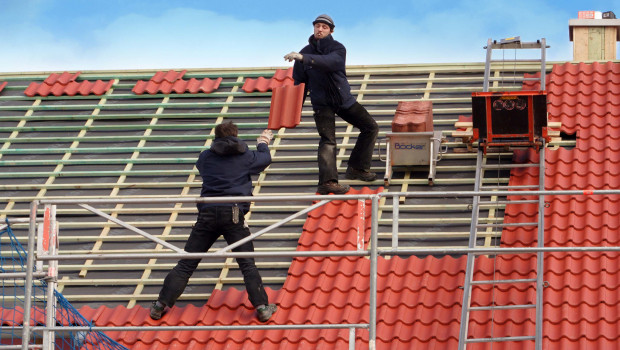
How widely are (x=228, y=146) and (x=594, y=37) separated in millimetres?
7364

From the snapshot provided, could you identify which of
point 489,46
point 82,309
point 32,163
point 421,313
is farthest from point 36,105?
point 421,313

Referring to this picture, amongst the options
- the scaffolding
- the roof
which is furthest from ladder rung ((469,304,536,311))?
the scaffolding

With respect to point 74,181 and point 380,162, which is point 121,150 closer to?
point 74,181

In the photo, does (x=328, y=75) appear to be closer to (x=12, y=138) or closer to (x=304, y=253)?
(x=304, y=253)

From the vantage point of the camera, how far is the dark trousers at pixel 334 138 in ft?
44.1

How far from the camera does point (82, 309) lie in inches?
482

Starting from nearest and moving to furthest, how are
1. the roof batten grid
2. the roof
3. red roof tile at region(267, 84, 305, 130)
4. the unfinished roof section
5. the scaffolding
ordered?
the scaffolding
the roof
the unfinished roof section
the roof batten grid
red roof tile at region(267, 84, 305, 130)

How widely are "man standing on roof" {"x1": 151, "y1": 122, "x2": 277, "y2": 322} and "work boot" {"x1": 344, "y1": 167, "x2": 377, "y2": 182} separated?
2243mm

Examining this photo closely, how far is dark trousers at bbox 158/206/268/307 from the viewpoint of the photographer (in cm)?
1151

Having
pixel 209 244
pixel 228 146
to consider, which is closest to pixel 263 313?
pixel 209 244

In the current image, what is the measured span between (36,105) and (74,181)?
232 cm

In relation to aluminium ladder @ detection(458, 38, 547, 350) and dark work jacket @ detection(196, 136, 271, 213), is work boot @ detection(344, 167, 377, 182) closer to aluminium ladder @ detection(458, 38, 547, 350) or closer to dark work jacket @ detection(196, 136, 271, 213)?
aluminium ladder @ detection(458, 38, 547, 350)

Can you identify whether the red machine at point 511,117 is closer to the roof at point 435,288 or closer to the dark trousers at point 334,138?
the roof at point 435,288

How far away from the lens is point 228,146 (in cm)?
1161
